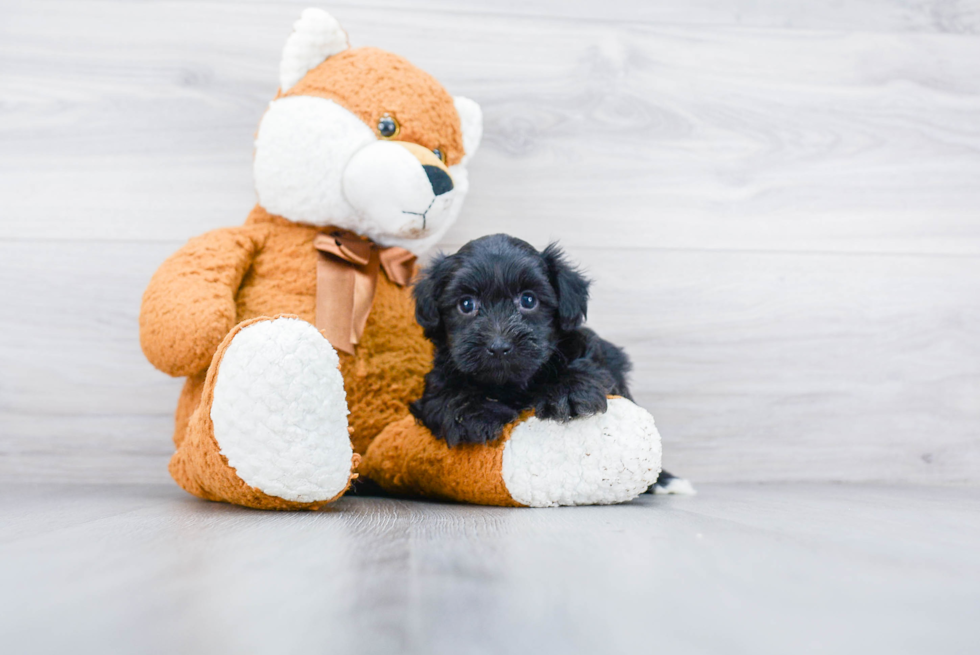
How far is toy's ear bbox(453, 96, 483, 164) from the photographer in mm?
1152

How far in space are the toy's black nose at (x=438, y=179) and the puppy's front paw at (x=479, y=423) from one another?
13.1 inches

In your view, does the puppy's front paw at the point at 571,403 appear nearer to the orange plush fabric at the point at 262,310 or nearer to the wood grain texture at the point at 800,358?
the orange plush fabric at the point at 262,310

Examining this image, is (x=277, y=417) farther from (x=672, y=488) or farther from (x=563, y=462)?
(x=672, y=488)

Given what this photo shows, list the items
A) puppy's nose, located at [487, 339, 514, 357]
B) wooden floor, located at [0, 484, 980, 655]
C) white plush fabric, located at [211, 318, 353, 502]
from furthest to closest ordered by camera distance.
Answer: puppy's nose, located at [487, 339, 514, 357]
white plush fabric, located at [211, 318, 353, 502]
wooden floor, located at [0, 484, 980, 655]

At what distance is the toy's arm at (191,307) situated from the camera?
89 centimetres

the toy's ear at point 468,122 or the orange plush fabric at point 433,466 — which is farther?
the toy's ear at point 468,122

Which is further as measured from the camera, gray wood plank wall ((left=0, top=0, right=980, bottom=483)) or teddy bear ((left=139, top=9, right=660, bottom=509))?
gray wood plank wall ((left=0, top=0, right=980, bottom=483))

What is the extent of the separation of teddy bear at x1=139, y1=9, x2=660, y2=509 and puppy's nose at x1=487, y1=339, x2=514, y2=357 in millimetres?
115

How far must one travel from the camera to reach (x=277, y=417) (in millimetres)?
712

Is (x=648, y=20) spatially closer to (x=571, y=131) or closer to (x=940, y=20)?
(x=571, y=131)

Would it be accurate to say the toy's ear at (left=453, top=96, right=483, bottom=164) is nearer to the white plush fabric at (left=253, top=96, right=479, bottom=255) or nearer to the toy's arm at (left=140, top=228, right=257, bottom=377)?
the white plush fabric at (left=253, top=96, right=479, bottom=255)

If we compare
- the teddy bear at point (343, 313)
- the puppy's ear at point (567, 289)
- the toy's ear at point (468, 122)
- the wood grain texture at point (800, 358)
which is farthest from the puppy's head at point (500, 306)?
the wood grain texture at point (800, 358)

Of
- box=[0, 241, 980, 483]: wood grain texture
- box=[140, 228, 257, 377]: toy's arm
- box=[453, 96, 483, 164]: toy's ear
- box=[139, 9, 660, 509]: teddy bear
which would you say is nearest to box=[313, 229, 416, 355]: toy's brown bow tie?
box=[139, 9, 660, 509]: teddy bear

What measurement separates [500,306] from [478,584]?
0.42 meters
